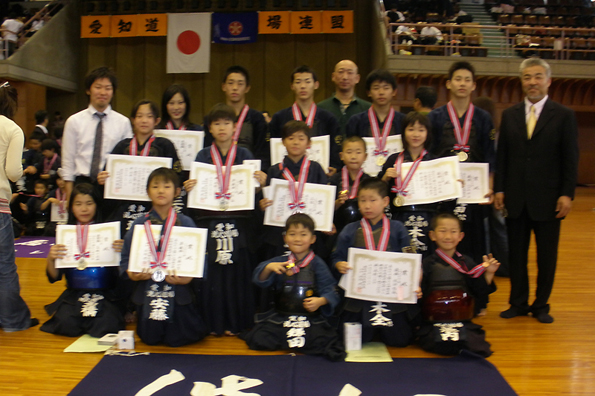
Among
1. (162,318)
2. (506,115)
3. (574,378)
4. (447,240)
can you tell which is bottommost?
(574,378)

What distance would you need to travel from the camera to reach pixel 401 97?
1219 cm

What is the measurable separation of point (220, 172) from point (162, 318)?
1.00 m

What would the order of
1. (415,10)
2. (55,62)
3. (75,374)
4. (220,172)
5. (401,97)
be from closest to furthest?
1. (75,374)
2. (220,172)
3. (401,97)
4. (55,62)
5. (415,10)

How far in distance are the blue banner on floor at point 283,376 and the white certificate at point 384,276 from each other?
0.39 meters

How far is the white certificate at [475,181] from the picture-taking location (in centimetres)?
353

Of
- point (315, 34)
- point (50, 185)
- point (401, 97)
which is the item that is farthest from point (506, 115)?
point (315, 34)

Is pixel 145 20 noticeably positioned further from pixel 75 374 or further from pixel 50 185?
pixel 75 374

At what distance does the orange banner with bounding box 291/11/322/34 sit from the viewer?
12.8 metres

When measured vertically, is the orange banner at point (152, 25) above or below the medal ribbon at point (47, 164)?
above

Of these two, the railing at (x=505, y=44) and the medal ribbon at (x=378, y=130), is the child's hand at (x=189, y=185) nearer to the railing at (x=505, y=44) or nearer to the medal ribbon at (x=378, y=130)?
the medal ribbon at (x=378, y=130)

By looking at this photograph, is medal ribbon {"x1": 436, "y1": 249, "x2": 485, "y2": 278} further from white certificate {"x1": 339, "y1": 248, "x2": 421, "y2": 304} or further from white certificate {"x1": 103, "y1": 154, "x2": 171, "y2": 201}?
white certificate {"x1": 103, "y1": 154, "x2": 171, "y2": 201}

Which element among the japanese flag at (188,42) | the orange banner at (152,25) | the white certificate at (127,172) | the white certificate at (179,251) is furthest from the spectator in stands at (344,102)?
the orange banner at (152,25)

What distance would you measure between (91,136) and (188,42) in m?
10.2

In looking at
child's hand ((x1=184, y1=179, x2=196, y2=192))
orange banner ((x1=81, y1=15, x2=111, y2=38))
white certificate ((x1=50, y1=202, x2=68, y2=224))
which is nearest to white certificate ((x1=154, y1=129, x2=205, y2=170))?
child's hand ((x1=184, y1=179, x2=196, y2=192))
